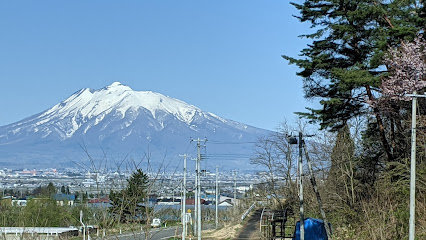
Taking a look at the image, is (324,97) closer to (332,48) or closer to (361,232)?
(332,48)

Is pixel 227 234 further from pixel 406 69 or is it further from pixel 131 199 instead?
pixel 131 199

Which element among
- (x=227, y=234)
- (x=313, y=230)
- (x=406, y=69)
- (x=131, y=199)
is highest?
(x=406, y=69)

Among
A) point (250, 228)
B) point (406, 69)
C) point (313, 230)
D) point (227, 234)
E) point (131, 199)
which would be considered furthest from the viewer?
point (250, 228)

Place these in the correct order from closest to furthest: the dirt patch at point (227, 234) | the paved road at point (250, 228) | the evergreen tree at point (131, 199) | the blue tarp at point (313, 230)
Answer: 1. the evergreen tree at point (131, 199)
2. the blue tarp at point (313, 230)
3. the paved road at point (250, 228)
4. the dirt patch at point (227, 234)

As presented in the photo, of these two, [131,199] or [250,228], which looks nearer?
[131,199]

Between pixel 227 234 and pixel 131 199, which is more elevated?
pixel 131 199

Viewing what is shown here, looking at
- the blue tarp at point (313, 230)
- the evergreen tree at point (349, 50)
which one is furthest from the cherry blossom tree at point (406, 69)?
the blue tarp at point (313, 230)

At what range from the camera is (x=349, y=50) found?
109 ft

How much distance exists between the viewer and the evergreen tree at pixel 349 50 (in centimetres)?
3039

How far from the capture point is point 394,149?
32656 mm

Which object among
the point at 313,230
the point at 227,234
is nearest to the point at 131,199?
the point at 313,230

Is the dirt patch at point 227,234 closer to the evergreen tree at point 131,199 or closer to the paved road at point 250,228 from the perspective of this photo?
the paved road at point 250,228

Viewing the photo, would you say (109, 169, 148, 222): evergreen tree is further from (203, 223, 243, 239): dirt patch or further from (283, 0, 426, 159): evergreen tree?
(203, 223, 243, 239): dirt patch

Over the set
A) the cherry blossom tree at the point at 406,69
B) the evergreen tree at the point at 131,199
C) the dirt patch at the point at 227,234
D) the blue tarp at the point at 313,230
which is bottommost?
the dirt patch at the point at 227,234
